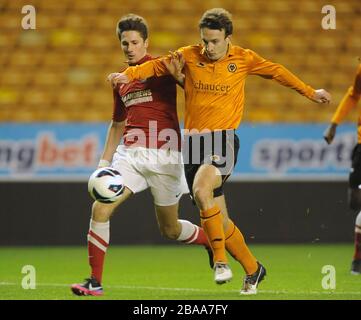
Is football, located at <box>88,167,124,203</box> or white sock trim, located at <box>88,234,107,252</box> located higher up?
football, located at <box>88,167,124,203</box>

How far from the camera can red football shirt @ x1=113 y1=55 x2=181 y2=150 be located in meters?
6.75

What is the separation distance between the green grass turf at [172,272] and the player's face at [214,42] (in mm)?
Answer: 1498

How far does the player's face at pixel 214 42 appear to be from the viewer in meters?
6.36

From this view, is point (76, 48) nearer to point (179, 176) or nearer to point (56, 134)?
point (56, 134)

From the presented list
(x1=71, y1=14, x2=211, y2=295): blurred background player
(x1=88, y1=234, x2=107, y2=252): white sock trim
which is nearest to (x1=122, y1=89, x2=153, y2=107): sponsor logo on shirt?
(x1=71, y1=14, x2=211, y2=295): blurred background player

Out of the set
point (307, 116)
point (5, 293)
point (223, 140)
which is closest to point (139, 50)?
point (223, 140)

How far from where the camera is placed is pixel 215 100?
6.42 m

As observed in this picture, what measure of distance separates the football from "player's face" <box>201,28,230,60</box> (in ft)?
3.17

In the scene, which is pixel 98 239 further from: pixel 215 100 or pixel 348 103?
Result: pixel 348 103

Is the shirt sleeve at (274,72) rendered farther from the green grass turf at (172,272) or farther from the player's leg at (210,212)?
the green grass turf at (172,272)

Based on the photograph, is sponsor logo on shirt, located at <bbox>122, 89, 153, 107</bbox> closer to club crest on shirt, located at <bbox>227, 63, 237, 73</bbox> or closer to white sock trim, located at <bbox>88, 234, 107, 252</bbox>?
club crest on shirt, located at <bbox>227, 63, 237, 73</bbox>

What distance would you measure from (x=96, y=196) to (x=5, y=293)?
878 mm

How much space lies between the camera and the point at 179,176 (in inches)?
275

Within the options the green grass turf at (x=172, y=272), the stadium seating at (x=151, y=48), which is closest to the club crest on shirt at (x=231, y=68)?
the green grass turf at (x=172, y=272)
